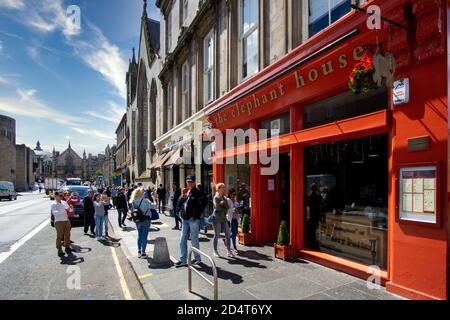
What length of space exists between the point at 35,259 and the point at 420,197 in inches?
332

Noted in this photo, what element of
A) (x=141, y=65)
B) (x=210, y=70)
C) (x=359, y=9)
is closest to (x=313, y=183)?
(x=359, y=9)

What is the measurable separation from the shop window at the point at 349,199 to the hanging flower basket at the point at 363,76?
1085mm

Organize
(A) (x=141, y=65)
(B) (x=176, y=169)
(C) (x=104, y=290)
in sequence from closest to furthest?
(C) (x=104, y=290) → (B) (x=176, y=169) → (A) (x=141, y=65)

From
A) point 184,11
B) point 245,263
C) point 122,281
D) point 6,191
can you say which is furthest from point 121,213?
point 6,191

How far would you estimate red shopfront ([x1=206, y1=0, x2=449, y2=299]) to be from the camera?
13.8 ft

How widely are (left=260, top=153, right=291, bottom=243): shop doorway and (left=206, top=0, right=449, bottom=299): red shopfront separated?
0.03 metres

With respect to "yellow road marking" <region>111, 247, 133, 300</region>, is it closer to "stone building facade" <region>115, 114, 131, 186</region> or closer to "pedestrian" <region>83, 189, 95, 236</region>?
"pedestrian" <region>83, 189, 95, 236</region>

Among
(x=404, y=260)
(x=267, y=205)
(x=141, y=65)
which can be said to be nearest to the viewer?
(x=404, y=260)

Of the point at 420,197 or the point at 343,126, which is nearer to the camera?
the point at 420,197

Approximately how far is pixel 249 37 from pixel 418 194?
7831 mm

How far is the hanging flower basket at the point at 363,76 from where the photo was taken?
4762 millimetres

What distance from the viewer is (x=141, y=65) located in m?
32.6

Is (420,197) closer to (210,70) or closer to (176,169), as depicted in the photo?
(210,70)

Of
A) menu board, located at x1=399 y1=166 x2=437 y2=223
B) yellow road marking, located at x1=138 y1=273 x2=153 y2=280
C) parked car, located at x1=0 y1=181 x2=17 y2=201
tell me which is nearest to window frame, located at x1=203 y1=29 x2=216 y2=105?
yellow road marking, located at x1=138 y1=273 x2=153 y2=280
